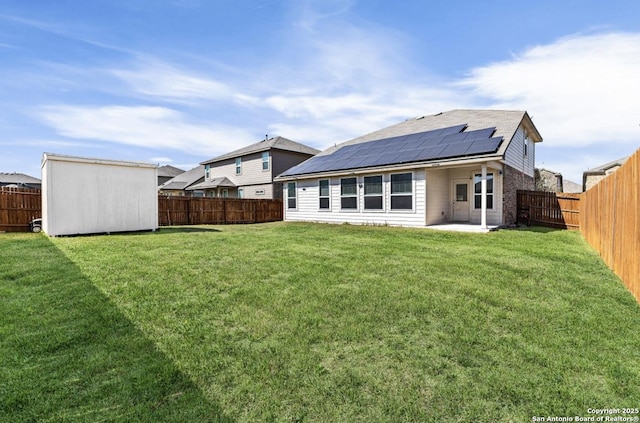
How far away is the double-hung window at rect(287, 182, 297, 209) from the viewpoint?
1872cm

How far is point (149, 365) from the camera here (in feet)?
9.02

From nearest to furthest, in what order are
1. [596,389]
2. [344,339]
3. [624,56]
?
[596,389] < [344,339] < [624,56]

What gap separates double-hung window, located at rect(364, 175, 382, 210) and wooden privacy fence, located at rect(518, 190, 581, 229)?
22.8ft

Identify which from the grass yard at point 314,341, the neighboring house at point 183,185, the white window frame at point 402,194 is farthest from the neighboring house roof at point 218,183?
the grass yard at point 314,341

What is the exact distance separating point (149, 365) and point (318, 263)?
153 inches

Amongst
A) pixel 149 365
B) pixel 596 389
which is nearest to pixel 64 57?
pixel 149 365

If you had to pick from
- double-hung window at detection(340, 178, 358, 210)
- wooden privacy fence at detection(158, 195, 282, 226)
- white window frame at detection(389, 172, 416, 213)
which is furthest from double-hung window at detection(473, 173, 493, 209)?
wooden privacy fence at detection(158, 195, 282, 226)

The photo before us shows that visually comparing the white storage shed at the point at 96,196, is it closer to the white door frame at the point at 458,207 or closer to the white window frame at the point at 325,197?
the white window frame at the point at 325,197

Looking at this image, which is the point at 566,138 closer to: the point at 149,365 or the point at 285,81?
the point at 285,81

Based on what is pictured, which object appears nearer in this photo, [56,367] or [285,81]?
[56,367]

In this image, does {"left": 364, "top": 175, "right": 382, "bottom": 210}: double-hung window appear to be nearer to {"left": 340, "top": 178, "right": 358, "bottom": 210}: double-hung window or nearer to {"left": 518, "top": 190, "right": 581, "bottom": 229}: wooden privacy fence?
{"left": 340, "top": 178, "right": 358, "bottom": 210}: double-hung window

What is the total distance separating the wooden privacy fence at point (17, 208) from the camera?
1195 centimetres

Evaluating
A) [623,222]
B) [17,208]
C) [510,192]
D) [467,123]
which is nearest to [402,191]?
[510,192]

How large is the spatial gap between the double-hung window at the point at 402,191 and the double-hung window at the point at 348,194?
83.2 inches
